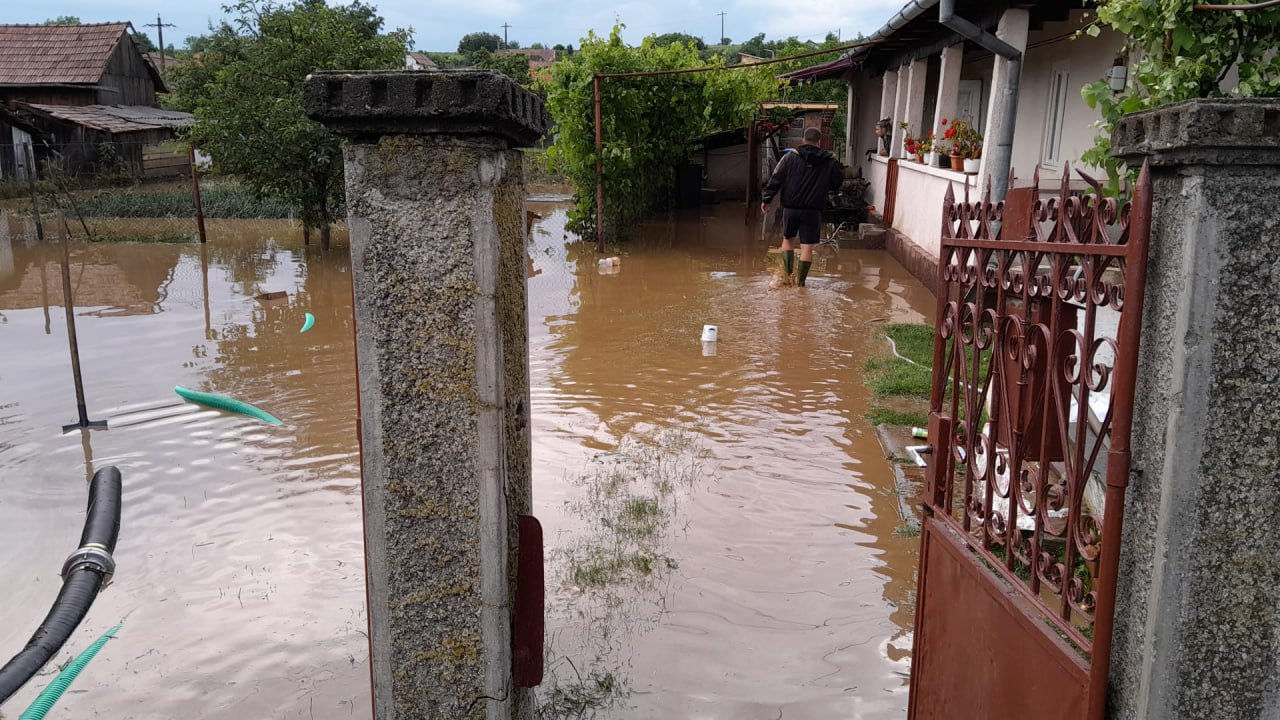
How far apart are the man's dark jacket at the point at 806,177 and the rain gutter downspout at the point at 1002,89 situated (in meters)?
1.81

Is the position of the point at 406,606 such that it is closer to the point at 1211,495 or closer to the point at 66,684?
the point at 1211,495

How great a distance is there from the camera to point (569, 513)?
5.59m

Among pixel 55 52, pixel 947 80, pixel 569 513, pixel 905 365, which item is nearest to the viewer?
pixel 569 513

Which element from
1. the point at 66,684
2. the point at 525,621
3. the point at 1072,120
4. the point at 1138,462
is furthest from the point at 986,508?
the point at 1072,120

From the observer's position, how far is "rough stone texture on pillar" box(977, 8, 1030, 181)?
10020 mm

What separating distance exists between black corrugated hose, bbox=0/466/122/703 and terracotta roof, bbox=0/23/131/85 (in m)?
29.5

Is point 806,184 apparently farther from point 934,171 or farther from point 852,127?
point 852,127

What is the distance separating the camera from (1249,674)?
208 cm

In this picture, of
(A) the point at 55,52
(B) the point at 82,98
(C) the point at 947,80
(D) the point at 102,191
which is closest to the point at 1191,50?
(C) the point at 947,80

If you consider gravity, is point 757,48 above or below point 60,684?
above

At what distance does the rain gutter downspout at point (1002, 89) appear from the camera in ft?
32.4

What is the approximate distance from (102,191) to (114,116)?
4.26 metres

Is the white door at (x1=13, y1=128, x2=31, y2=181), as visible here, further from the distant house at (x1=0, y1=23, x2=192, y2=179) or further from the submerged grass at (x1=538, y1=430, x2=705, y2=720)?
the submerged grass at (x1=538, y1=430, x2=705, y2=720)

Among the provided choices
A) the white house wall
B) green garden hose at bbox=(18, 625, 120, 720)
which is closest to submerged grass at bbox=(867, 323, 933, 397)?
the white house wall
